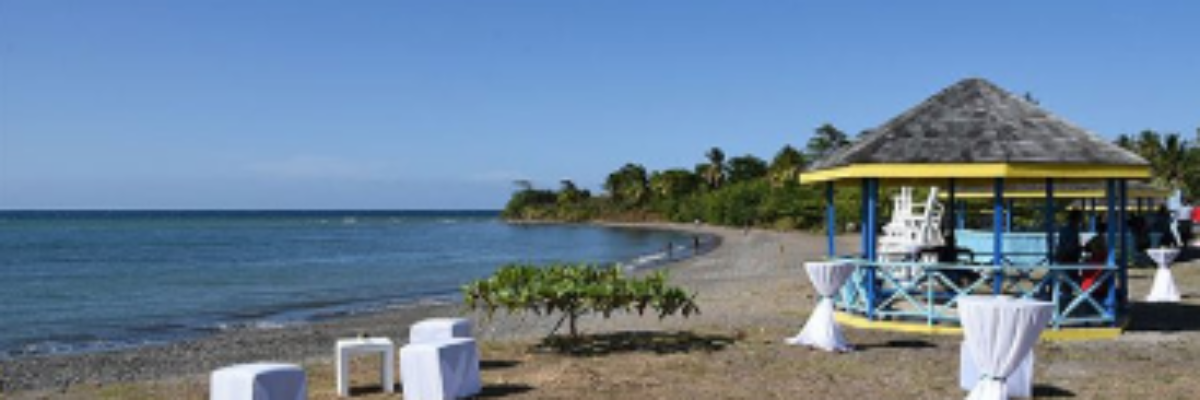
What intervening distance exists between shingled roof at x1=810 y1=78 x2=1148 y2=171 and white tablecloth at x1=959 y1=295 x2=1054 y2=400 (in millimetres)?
4841

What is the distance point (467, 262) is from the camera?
154 ft

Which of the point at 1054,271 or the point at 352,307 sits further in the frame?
the point at 352,307

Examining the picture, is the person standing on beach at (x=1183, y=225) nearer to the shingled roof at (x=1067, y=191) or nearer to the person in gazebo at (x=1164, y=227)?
the person in gazebo at (x=1164, y=227)

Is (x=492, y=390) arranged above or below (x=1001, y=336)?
below

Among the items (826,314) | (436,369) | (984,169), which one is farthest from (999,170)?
(436,369)

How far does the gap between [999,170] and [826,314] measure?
266cm

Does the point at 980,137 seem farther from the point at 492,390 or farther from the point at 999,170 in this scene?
the point at 492,390

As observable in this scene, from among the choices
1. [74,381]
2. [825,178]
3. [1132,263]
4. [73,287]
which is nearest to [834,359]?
[825,178]

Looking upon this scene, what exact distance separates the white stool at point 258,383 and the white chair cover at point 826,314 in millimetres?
5696

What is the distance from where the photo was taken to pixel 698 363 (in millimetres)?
11094

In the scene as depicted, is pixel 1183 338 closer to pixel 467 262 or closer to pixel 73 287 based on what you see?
pixel 73 287

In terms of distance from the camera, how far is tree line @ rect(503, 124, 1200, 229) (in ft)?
224

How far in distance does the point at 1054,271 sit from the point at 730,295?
9.20m

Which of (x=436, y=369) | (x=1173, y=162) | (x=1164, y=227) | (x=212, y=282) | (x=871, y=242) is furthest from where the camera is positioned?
(x=1173, y=162)
